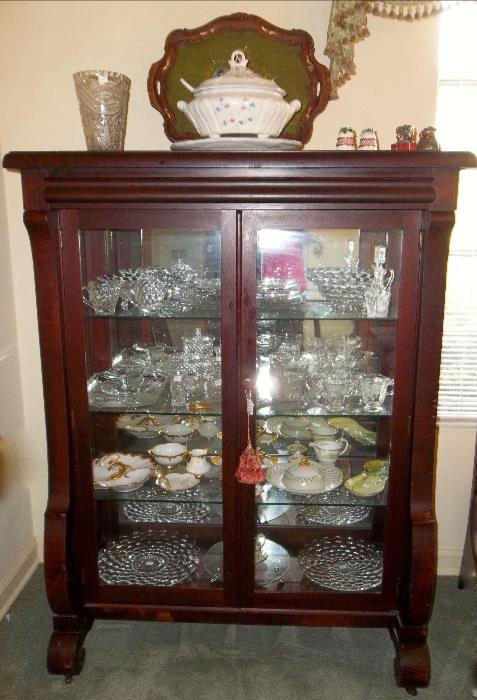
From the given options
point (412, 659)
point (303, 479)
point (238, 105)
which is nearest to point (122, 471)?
point (303, 479)

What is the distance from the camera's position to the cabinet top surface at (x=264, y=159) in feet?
4.73

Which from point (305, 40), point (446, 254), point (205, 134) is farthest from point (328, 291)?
point (305, 40)

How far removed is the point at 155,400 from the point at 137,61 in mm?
1206

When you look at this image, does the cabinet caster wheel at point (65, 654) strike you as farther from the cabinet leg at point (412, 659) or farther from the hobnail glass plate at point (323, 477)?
the cabinet leg at point (412, 659)

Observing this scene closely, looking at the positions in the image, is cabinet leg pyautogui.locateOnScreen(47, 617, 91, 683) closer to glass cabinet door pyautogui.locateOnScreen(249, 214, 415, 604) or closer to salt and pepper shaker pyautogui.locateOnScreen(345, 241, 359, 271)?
glass cabinet door pyautogui.locateOnScreen(249, 214, 415, 604)

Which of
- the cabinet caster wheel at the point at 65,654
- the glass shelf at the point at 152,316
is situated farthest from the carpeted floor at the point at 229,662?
the glass shelf at the point at 152,316

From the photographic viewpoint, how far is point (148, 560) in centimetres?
200

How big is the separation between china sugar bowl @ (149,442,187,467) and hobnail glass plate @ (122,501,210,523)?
200mm

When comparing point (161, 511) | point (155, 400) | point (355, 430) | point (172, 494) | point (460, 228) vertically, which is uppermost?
point (460, 228)

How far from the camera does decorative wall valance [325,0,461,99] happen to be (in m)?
1.53

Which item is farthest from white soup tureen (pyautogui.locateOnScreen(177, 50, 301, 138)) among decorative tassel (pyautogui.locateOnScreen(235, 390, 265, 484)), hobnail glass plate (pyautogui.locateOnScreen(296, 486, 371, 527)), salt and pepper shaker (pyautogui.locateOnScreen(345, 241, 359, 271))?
hobnail glass plate (pyautogui.locateOnScreen(296, 486, 371, 527))

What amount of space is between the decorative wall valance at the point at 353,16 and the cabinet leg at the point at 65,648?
200 centimetres

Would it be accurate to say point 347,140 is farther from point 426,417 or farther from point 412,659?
point 412,659

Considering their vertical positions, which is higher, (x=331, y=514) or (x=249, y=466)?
(x=249, y=466)
